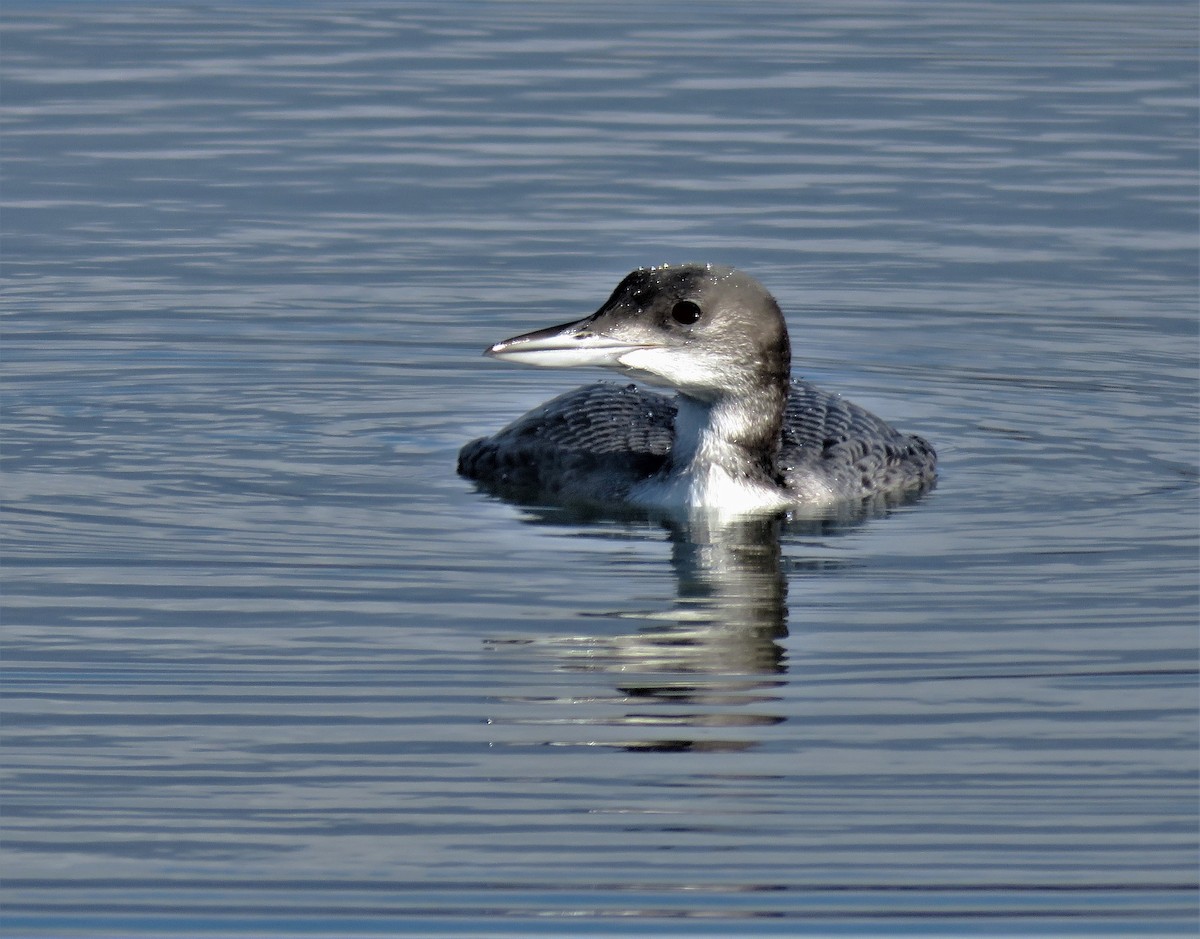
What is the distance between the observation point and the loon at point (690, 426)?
311 inches

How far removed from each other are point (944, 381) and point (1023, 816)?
17.3 ft

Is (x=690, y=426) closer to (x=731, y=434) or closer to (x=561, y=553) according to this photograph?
(x=731, y=434)

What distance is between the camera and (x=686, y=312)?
7957 mm

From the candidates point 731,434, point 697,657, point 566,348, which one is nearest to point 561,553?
point 566,348

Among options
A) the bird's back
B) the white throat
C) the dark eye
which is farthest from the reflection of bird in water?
the dark eye

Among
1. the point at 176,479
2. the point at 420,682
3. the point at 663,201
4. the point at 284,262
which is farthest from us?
the point at 663,201

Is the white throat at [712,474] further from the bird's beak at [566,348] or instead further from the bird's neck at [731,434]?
the bird's beak at [566,348]

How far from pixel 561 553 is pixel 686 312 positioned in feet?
3.11

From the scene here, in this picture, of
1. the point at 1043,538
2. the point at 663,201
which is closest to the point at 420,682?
the point at 1043,538

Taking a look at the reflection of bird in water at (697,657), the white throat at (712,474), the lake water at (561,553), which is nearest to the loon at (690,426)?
the white throat at (712,474)

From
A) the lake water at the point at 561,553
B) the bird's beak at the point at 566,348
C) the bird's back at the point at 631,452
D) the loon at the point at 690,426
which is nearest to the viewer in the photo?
the lake water at the point at 561,553

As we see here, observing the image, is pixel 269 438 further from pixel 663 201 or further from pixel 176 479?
pixel 663 201

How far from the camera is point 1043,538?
7734 mm

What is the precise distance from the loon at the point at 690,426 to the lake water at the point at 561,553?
203mm
